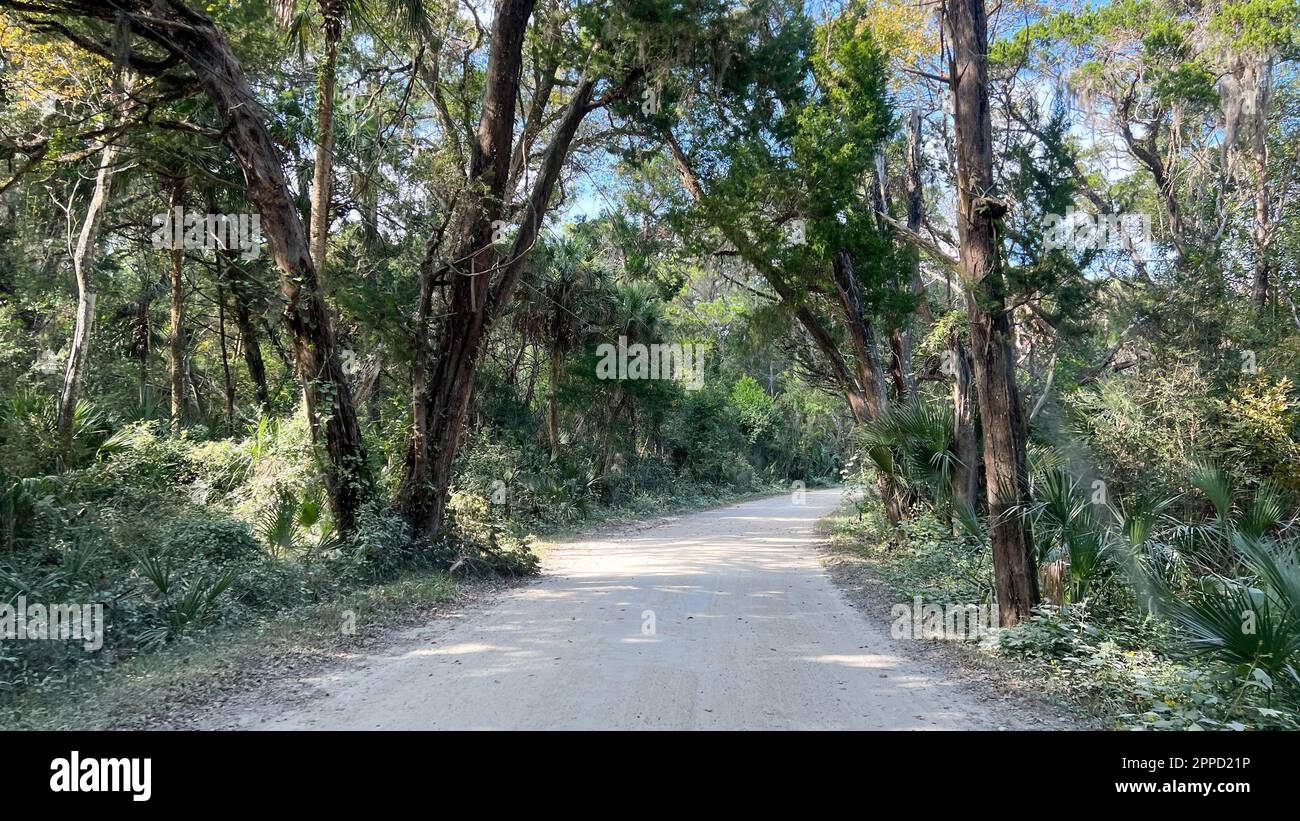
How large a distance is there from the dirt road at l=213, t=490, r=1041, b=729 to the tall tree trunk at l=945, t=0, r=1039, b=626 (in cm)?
152

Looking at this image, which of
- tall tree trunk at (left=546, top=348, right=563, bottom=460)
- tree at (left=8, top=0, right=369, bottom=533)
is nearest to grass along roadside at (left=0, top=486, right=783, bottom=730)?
tree at (left=8, top=0, right=369, bottom=533)

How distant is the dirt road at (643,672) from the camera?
16.4 ft

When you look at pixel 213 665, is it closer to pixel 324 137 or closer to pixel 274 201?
pixel 274 201

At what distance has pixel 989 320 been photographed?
7727mm

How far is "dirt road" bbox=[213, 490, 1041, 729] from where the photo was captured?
5.01 m

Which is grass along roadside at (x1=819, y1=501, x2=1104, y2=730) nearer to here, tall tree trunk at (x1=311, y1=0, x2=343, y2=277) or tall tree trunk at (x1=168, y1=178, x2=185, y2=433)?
tall tree trunk at (x1=311, y1=0, x2=343, y2=277)

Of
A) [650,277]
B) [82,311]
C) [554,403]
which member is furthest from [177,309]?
[650,277]

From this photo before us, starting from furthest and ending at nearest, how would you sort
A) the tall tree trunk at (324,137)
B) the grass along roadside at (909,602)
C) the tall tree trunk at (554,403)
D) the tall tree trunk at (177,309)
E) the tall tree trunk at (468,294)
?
the tall tree trunk at (554,403), the tall tree trunk at (177,309), the tall tree trunk at (468,294), the tall tree trunk at (324,137), the grass along roadside at (909,602)

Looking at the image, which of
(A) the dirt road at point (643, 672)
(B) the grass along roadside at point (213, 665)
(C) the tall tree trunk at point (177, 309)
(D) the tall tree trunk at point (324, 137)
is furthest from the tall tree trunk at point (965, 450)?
(C) the tall tree trunk at point (177, 309)

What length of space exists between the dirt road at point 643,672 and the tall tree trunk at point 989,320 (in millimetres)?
1516

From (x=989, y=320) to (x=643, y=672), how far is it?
493cm

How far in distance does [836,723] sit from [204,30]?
31.9ft

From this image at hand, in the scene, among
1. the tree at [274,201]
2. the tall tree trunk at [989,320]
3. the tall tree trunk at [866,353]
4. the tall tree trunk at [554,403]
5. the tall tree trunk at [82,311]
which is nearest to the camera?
the tall tree trunk at [989,320]

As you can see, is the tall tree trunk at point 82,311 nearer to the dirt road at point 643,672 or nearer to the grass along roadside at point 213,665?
the grass along roadside at point 213,665
